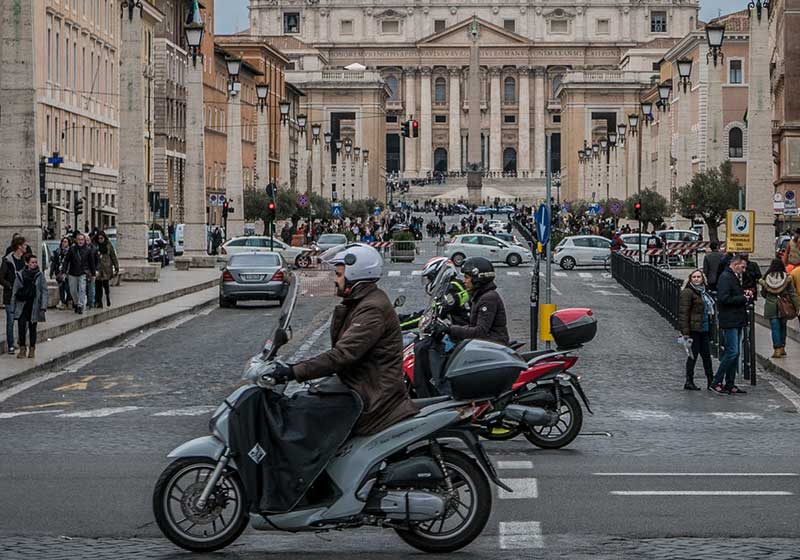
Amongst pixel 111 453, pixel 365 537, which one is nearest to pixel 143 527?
pixel 365 537

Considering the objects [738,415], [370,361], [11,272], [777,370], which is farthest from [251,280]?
[370,361]

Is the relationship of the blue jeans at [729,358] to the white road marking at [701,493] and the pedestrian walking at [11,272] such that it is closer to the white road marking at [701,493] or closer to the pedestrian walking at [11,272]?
the white road marking at [701,493]

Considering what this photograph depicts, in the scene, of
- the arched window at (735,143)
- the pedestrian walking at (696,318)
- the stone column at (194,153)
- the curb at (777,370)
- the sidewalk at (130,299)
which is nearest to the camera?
the pedestrian walking at (696,318)

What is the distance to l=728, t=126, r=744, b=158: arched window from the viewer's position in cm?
9550

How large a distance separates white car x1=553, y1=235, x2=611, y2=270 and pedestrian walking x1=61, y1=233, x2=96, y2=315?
33.2m

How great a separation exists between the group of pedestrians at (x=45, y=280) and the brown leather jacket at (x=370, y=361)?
14079 millimetres

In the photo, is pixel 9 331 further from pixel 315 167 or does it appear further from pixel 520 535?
pixel 315 167

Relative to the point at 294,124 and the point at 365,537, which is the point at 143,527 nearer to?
the point at 365,537

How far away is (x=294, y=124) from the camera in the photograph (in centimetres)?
13488

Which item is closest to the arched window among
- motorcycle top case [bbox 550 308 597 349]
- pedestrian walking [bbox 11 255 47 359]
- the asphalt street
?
the asphalt street

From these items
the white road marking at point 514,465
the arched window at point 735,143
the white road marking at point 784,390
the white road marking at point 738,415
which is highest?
the arched window at point 735,143

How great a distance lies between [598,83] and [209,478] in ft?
539

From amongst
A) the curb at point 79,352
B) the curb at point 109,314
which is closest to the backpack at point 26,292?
the curb at point 79,352

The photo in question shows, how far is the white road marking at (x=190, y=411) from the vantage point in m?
17.8
